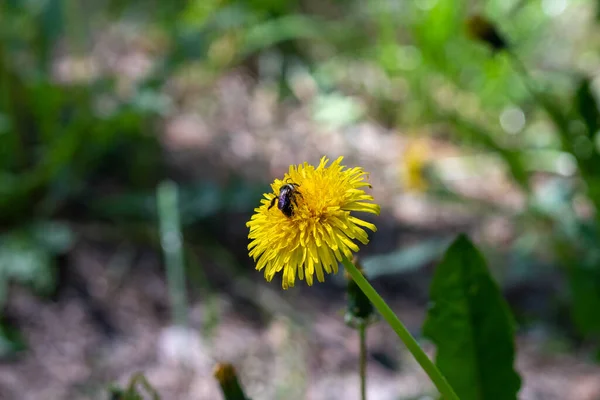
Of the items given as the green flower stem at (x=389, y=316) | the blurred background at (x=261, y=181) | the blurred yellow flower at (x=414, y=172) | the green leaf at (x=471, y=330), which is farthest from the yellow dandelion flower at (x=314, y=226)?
the blurred yellow flower at (x=414, y=172)

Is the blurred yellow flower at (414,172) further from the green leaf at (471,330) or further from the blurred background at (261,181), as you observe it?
the green leaf at (471,330)

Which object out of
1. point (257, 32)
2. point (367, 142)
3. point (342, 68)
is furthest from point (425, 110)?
point (257, 32)

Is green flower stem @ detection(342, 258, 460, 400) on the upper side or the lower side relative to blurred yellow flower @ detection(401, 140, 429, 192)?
lower

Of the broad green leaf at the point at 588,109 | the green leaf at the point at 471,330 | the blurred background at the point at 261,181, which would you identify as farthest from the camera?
the blurred background at the point at 261,181

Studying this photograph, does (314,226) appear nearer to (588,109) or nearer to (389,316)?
(389,316)

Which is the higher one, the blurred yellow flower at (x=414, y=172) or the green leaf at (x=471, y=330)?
the blurred yellow flower at (x=414, y=172)

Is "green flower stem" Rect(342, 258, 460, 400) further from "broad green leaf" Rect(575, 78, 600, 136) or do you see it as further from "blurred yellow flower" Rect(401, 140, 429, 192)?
"blurred yellow flower" Rect(401, 140, 429, 192)

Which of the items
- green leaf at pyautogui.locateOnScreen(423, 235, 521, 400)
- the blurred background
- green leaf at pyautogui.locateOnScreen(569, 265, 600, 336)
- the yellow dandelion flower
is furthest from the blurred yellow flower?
the yellow dandelion flower

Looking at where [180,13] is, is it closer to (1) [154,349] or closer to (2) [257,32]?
(2) [257,32]
